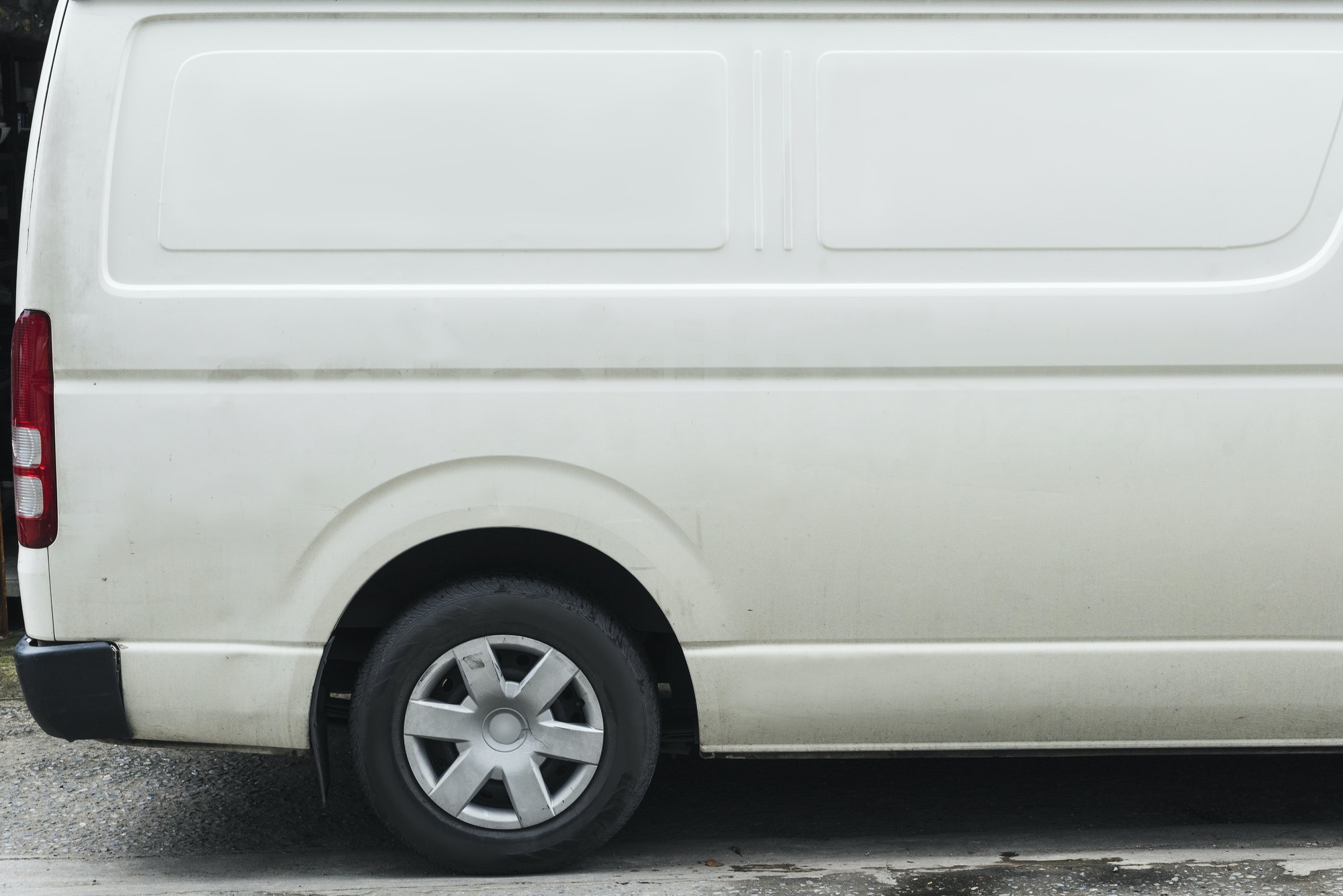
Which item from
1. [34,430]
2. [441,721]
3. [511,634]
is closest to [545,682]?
[511,634]

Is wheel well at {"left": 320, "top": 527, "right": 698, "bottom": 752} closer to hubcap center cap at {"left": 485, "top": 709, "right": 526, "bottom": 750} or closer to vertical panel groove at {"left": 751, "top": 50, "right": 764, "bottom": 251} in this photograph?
hubcap center cap at {"left": 485, "top": 709, "right": 526, "bottom": 750}

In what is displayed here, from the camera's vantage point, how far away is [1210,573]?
3.01 m

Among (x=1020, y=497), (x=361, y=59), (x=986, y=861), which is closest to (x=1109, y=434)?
(x=1020, y=497)

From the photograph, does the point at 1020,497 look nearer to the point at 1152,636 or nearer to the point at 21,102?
the point at 1152,636

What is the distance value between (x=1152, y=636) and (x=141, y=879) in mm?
2548

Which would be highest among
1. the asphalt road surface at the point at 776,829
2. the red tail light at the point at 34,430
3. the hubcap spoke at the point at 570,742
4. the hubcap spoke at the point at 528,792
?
the red tail light at the point at 34,430

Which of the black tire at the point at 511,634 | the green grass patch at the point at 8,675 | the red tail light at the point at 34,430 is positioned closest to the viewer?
the red tail light at the point at 34,430

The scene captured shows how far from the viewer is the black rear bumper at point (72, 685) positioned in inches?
117

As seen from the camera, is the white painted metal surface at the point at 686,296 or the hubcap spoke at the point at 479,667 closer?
the white painted metal surface at the point at 686,296

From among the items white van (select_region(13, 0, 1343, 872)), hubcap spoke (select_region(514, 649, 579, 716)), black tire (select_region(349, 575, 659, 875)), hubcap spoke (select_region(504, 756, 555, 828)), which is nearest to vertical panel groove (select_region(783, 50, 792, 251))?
white van (select_region(13, 0, 1343, 872))

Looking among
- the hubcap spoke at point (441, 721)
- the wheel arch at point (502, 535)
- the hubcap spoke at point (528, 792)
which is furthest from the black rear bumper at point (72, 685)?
the hubcap spoke at point (528, 792)

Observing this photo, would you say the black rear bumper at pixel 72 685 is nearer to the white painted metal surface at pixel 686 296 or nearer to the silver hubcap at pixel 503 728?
the white painted metal surface at pixel 686 296

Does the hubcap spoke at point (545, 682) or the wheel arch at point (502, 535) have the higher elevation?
the wheel arch at point (502, 535)

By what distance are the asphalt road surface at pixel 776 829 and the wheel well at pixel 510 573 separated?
41 cm
